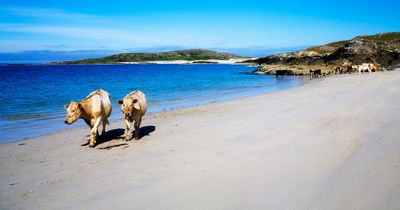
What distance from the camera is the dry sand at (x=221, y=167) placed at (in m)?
6.09

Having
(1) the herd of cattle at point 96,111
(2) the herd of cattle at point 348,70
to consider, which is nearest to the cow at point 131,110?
(1) the herd of cattle at point 96,111

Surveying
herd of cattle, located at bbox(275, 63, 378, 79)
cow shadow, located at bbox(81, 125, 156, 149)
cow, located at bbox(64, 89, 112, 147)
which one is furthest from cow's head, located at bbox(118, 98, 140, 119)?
herd of cattle, located at bbox(275, 63, 378, 79)

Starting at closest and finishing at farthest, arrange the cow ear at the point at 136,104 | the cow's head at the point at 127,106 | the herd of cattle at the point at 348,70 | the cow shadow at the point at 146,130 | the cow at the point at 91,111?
1. the cow at the point at 91,111
2. the cow's head at the point at 127,106
3. the cow ear at the point at 136,104
4. the cow shadow at the point at 146,130
5. the herd of cattle at the point at 348,70

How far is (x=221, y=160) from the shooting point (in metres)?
8.45

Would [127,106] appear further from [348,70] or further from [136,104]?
[348,70]

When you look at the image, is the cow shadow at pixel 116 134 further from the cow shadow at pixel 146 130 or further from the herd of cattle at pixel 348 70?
the herd of cattle at pixel 348 70

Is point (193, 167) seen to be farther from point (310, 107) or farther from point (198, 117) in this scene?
point (310, 107)

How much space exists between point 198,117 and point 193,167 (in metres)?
8.23

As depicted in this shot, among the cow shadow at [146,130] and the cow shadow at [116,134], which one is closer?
the cow shadow at [116,134]

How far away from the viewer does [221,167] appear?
7.89 meters

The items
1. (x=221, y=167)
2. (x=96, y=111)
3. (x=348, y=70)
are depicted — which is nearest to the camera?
(x=221, y=167)

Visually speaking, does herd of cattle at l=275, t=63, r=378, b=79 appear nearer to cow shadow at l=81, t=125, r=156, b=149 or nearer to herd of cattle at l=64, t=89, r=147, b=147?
cow shadow at l=81, t=125, r=156, b=149

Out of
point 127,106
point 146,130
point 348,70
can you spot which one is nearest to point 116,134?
point 146,130

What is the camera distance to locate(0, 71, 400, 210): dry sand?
6.09 meters
